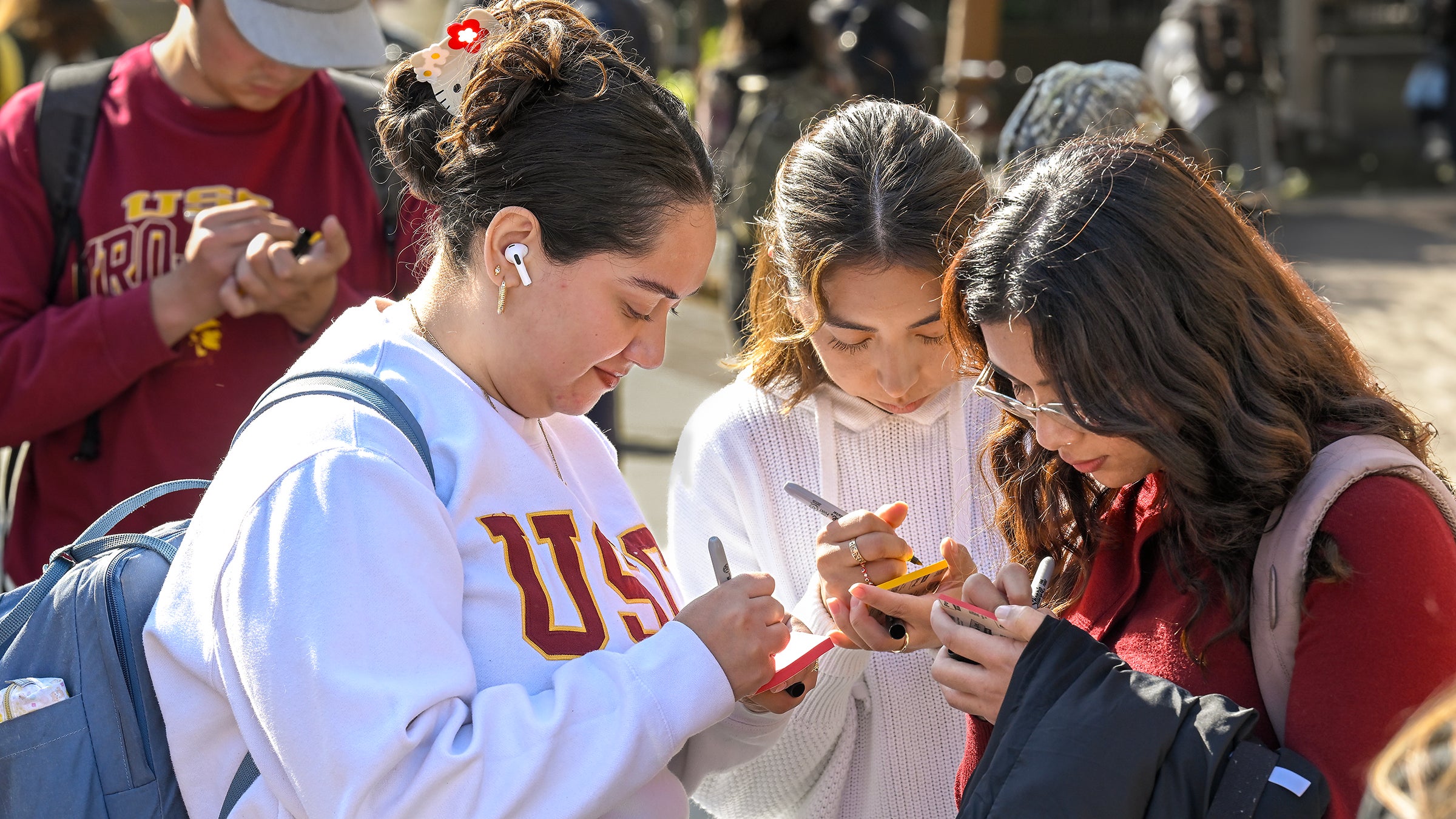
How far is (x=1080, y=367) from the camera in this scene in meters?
1.75

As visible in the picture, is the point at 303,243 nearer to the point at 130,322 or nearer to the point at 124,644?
the point at 130,322

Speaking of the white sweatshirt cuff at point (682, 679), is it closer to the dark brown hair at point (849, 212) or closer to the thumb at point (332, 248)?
the dark brown hair at point (849, 212)

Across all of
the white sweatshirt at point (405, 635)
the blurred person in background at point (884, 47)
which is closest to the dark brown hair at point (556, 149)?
the white sweatshirt at point (405, 635)

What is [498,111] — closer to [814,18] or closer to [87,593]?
[87,593]

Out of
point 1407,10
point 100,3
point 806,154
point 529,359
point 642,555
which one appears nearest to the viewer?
point 529,359

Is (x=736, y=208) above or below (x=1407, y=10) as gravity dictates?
above

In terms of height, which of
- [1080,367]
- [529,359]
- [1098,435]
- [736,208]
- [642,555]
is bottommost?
[736,208]

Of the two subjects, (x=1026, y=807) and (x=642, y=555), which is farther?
(x=642, y=555)

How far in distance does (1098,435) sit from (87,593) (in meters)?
1.32

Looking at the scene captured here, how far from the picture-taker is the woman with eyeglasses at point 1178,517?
153 centimetres

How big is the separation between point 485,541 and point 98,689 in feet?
1.61

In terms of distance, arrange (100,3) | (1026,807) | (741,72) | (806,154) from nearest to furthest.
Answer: (1026,807)
(806,154)
(100,3)
(741,72)

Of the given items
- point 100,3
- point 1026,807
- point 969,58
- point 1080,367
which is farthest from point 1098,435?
point 969,58

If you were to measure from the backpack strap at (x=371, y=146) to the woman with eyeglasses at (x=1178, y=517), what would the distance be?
135 centimetres
